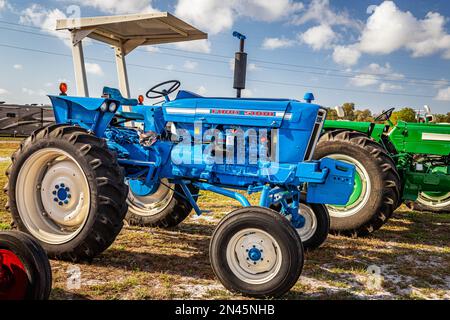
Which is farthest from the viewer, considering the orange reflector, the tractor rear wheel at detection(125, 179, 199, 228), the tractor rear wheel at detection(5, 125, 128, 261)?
the tractor rear wheel at detection(125, 179, 199, 228)

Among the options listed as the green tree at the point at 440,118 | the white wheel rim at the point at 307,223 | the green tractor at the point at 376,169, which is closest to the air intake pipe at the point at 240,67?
the green tractor at the point at 376,169

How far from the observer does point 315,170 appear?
3.73 m

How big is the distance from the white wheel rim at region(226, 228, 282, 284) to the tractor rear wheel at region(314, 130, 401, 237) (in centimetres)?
234

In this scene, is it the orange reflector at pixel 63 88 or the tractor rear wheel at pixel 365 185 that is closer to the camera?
the orange reflector at pixel 63 88

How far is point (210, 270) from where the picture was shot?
→ 3645mm

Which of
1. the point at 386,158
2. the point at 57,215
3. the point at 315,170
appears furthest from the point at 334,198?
the point at 57,215

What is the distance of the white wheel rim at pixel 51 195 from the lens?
377cm

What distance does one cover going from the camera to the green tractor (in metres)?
5.03

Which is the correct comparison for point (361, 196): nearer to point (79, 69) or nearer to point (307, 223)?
point (307, 223)

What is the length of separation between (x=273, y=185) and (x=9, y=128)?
17.6 metres

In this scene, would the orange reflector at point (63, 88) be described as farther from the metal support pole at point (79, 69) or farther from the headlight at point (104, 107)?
the metal support pole at point (79, 69)

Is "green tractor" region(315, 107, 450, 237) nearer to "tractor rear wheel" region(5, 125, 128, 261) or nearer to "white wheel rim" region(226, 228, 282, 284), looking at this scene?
"white wheel rim" region(226, 228, 282, 284)

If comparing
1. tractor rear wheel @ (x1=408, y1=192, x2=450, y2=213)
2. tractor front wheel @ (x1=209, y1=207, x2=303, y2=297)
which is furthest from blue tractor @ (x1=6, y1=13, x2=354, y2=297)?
tractor rear wheel @ (x1=408, y1=192, x2=450, y2=213)
